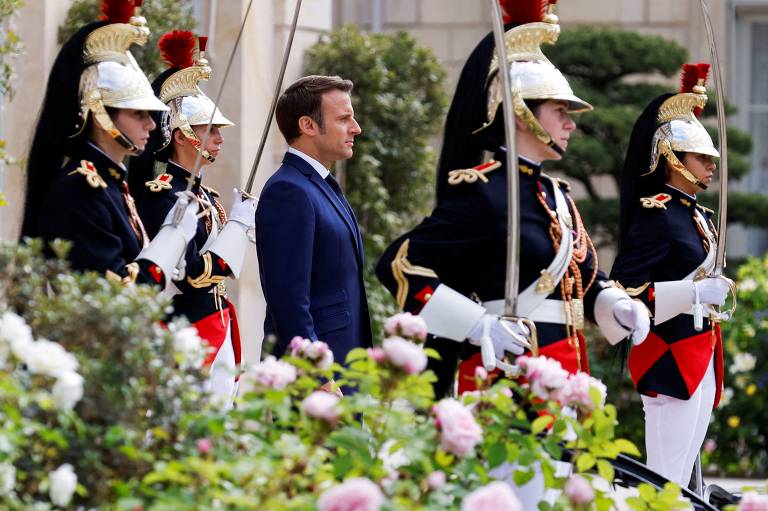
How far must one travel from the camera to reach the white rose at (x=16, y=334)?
290 centimetres

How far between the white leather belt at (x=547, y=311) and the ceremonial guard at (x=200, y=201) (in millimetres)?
1324

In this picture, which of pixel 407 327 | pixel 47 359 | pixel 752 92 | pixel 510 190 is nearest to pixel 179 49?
pixel 510 190

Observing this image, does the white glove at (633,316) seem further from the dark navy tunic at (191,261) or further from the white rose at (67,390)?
the white rose at (67,390)

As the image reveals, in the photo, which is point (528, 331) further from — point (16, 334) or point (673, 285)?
point (673, 285)

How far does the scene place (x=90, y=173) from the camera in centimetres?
438

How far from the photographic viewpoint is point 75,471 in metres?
2.94

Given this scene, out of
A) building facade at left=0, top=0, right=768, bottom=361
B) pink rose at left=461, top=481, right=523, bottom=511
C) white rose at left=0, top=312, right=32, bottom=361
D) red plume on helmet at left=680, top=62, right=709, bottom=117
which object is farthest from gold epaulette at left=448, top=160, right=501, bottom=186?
red plume on helmet at left=680, top=62, right=709, bottom=117

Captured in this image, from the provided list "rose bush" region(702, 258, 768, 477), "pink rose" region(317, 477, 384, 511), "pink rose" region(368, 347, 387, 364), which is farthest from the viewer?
"rose bush" region(702, 258, 768, 477)

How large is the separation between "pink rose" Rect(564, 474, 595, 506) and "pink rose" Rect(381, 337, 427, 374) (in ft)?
1.21

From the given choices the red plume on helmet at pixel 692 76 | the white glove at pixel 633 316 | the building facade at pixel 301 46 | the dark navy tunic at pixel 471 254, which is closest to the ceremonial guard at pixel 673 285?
the red plume on helmet at pixel 692 76

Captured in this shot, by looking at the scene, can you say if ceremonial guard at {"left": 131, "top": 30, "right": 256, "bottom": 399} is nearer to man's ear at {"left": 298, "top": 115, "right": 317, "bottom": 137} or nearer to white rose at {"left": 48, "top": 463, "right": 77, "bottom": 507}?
man's ear at {"left": 298, "top": 115, "right": 317, "bottom": 137}

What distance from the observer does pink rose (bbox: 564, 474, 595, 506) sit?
10.1ft

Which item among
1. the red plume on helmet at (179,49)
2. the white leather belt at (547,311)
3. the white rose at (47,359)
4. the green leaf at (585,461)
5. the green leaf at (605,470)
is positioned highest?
the red plume on helmet at (179,49)

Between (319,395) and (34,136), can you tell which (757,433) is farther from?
(319,395)
